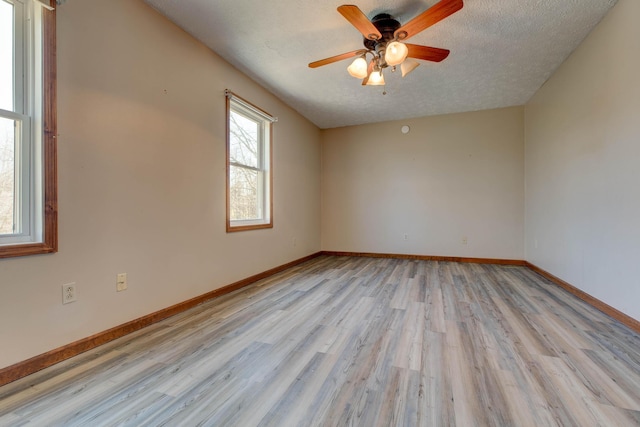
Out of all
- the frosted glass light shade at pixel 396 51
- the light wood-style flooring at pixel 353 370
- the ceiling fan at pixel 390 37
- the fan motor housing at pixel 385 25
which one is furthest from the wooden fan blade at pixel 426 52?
the light wood-style flooring at pixel 353 370

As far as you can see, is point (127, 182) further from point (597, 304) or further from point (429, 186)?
point (429, 186)

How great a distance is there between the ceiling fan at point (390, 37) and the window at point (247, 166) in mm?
1254

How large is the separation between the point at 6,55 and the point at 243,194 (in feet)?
7.01

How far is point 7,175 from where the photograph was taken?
4.90 ft

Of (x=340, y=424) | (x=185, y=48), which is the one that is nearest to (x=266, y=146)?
(x=185, y=48)

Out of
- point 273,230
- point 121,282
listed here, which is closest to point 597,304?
point 273,230

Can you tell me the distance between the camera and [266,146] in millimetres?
3758

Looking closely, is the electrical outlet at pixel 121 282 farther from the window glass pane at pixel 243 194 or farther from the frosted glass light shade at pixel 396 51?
the frosted glass light shade at pixel 396 51

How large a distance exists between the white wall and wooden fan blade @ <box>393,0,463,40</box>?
1437 millimetres

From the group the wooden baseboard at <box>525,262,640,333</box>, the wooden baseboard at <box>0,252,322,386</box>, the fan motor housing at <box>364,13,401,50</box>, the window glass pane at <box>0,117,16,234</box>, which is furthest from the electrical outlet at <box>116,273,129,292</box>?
the wooden baseboard at <box>525,262,640,333</box>

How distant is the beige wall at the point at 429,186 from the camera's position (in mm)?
4434

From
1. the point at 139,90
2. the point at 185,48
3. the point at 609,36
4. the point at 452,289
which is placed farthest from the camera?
the point at 452,289

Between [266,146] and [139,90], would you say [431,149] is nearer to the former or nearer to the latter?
[266,146]

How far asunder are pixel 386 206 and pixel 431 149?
4.06 ft
